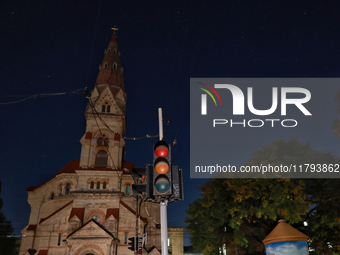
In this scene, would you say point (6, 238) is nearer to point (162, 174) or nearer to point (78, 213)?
point (78, 213)

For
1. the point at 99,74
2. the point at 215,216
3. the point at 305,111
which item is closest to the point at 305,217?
the point at 215,216

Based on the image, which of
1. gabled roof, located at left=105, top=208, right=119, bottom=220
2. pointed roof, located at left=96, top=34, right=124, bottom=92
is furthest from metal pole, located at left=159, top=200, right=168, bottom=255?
pointed roof, located at left=96, top=34, right=124, bottom=92

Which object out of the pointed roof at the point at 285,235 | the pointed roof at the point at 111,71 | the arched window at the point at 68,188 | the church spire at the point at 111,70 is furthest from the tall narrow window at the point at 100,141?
the pointed roof at the point at 285,235

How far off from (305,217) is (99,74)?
39.6m

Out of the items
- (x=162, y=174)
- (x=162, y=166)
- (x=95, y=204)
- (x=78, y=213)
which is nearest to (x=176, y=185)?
(x=162, y=174)

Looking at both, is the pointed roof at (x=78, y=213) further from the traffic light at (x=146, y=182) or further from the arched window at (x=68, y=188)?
the traffic light at (x=146, y=182)

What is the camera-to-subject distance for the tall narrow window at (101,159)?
140 feet

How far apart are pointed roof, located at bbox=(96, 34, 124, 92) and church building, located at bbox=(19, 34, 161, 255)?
0.29 meters

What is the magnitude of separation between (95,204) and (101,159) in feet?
21.8

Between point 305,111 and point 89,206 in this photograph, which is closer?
point 305,111

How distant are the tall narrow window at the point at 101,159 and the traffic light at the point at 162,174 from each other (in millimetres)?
38145

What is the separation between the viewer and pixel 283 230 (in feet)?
53.7

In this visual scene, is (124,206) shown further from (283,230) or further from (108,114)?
(283,230)

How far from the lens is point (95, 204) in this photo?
3909cm
